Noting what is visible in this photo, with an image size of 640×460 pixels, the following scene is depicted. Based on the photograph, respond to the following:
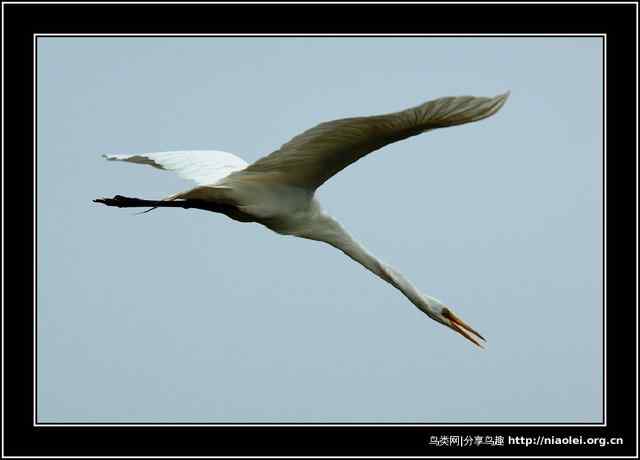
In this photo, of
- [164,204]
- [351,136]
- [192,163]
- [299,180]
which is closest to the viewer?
[351,136]

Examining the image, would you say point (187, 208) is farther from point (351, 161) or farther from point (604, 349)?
point (604, 349)

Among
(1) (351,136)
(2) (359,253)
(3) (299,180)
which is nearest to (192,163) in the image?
(3) (299,180)

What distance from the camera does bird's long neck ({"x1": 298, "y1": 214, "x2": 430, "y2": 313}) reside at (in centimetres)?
538

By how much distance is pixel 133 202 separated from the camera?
5.49 m

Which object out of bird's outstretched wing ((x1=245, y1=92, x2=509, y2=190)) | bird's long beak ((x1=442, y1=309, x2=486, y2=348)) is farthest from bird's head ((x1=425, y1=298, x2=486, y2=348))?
bird's outstretched wing ((x1=245, y1=92, x2=509, y2=190))

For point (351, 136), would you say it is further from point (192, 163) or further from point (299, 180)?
point (192, 163)

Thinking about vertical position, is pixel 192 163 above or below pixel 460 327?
above

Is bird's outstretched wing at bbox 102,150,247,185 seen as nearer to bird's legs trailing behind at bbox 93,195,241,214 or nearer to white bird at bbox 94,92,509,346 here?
white bird at bbox 94,92,509,346

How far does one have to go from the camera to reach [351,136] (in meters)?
4.36

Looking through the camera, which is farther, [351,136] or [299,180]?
[299,180]

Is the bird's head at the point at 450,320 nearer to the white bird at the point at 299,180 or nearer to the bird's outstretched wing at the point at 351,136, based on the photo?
the white bird at the point at 299,180

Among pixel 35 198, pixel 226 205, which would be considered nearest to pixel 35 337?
pixel 35 198

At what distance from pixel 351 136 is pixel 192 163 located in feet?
5.86

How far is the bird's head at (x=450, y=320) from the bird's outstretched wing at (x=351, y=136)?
1162mm
